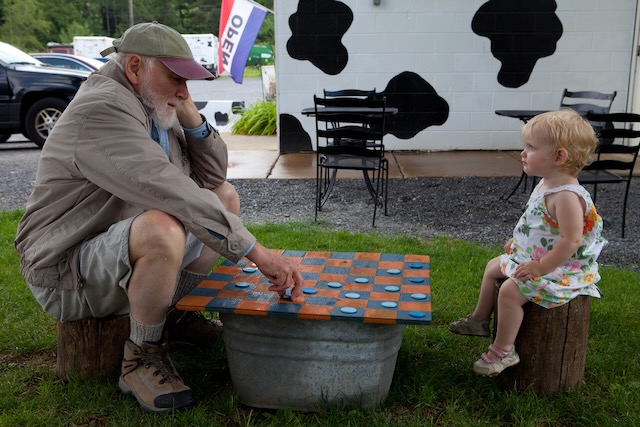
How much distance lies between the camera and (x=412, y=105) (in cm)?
877

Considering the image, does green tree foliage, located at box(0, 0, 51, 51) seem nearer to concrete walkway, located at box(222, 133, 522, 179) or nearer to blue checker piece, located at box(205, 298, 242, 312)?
concrete walkway, located at box(222, 133, 522, 179)

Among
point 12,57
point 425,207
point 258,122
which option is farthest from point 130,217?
point 12,57

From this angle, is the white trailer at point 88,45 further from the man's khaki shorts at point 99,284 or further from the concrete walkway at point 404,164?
the man's khaki shorts at point 99,284

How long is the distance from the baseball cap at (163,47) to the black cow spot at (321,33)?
6104mm

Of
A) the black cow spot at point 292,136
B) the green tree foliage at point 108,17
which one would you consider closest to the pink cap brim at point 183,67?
the black cow spot at point 292,136

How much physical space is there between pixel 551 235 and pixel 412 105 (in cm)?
643

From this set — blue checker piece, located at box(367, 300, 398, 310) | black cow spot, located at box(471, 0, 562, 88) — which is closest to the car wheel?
black cow spot, located at box(471, 0, 562, 88)

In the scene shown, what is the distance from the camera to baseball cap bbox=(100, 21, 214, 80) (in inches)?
101

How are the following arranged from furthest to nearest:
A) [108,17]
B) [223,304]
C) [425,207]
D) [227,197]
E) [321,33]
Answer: [108,17] < [321,33] < [425,207] < [227,197] < [223,304]

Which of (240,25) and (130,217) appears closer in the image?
(130,217)

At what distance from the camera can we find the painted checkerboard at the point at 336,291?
7.65 feet

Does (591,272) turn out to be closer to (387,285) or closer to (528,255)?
(528,255)

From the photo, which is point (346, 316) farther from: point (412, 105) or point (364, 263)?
point (412, 105)

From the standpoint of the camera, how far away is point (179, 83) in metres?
2.66
